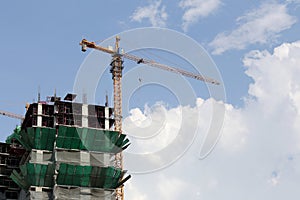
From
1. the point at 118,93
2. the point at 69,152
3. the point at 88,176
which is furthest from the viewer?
the point at 118,93

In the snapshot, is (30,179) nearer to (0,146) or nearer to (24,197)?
(24,197)

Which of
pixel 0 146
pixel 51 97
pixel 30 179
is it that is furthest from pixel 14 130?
pixel 30 179

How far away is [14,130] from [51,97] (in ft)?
86.1

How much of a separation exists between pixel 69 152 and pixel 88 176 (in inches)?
357

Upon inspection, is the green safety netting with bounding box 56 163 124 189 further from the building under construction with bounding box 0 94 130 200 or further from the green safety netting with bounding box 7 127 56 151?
the green safety netting with bounding box 7 127 56 151

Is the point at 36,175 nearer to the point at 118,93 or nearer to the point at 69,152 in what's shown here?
the point at 69,152

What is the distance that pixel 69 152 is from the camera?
A: 156750 mm

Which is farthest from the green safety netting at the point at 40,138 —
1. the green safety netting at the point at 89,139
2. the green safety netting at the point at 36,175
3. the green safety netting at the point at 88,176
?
the green safety netting at the point at 88,176

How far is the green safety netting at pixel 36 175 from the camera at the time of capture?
497 ft

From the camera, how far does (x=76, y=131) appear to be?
15775 centimetres

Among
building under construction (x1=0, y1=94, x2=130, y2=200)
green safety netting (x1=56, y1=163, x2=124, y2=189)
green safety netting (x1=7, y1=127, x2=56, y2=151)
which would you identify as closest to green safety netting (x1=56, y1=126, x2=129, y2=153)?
building under construction (x1=0, y1=94, x2=130, y2=200)

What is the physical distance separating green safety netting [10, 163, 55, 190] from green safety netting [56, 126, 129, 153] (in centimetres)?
737

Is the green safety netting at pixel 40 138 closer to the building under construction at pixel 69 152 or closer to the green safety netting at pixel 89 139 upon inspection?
the building under construction at pixel 69 152

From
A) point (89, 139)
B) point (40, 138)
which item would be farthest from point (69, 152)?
point (40, 138)
